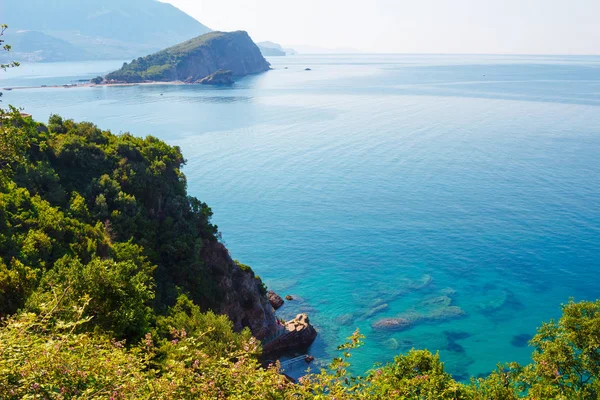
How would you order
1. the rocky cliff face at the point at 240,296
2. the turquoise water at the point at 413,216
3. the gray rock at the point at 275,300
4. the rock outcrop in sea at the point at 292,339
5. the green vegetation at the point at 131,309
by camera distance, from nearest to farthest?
the green vegetation at the point at 131,309, the rocky cliff face at the point at 240,296, the rock outcrop in sea at the point at 292,339, the turquoise water at the point at 413,216, the gray rock at the point at 275,300

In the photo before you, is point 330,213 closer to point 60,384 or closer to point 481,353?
point 481,353

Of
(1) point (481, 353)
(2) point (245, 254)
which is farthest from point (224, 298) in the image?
(1) point (481, 353)

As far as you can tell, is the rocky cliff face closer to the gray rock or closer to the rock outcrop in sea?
the rock outcrop in sea

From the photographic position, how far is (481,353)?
45062 mm

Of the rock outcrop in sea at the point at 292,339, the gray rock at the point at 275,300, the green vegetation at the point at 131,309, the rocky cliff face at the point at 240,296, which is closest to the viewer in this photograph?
the green vegetation at the point at 131,309

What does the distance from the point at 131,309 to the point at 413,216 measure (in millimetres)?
57632

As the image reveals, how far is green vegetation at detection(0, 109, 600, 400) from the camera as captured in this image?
1344 cm

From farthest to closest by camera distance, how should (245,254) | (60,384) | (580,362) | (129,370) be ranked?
(245,254) < (580,362) < (129,370) < (60,384)

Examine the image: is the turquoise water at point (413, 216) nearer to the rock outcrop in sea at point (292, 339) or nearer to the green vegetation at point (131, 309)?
the rock outcrop in sea at point (292, 339)

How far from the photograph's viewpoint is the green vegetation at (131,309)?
529 inches

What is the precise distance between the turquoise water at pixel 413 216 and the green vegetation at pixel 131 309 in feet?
51.0

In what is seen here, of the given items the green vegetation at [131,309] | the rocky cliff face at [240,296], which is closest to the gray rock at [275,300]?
the rocky cliff face at [240,296]

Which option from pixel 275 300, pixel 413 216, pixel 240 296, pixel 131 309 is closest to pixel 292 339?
pixel 240 296

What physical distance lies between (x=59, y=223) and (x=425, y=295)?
1620 inches
